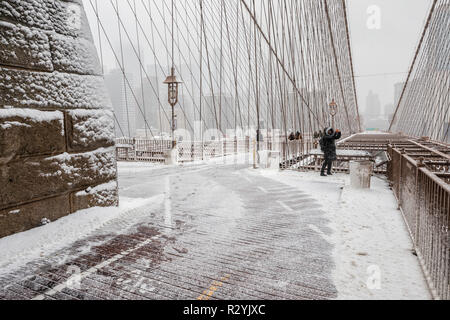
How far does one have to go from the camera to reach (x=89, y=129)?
462 cm

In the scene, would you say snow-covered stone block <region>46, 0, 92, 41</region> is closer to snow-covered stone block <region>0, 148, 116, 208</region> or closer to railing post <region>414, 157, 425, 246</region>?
snow-covered stone block <region>0, 148, 116, 208</region>

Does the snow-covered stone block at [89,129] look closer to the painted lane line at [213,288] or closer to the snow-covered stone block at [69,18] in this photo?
the snow-covered stone block at [69,18]

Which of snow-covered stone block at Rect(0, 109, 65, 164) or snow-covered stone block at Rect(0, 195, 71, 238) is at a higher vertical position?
snow-covered stone block at Rect(0, 109, 65, 164)

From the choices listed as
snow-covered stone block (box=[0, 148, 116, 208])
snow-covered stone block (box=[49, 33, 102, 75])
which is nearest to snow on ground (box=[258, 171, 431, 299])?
snow-covered stone block (box=[0, 148, 116, 208])

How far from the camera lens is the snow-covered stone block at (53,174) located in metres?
3.59

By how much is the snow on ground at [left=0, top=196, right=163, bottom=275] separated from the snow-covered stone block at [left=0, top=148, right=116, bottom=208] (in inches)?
16.3

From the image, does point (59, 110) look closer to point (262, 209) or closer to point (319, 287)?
point (262, 209)

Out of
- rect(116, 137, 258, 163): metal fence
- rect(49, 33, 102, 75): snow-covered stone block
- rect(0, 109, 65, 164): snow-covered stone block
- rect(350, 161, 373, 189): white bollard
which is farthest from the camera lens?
rect(116, 137, 258, 163): metal fence

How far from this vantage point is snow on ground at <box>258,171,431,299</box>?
2502 mm

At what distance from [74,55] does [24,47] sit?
2.41 ft

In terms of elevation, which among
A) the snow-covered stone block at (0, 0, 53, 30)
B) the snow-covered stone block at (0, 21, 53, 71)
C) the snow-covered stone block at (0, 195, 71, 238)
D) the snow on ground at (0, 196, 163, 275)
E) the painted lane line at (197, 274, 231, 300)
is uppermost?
the snow-covered stone block at (0, 0, 53, 30)

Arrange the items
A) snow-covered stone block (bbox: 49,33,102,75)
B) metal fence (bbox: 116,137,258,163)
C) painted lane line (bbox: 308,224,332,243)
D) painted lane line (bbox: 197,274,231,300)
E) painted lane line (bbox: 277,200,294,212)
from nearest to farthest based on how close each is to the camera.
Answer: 1. painted lane line (bbox: 197,274,231,300)
2. painted lane line (bbox: 308,224,332,243)
3. snow-covered stone block (bbox: 49,33,102,75)
4. painted lane line (bbox: 277,200,294,212)
5. metal fence (bbox: 116,137,258,163)

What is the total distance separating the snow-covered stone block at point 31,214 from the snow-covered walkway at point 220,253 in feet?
0.44

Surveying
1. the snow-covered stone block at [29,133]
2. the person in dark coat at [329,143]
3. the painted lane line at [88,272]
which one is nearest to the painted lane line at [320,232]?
the painted lane line at [88,272]
